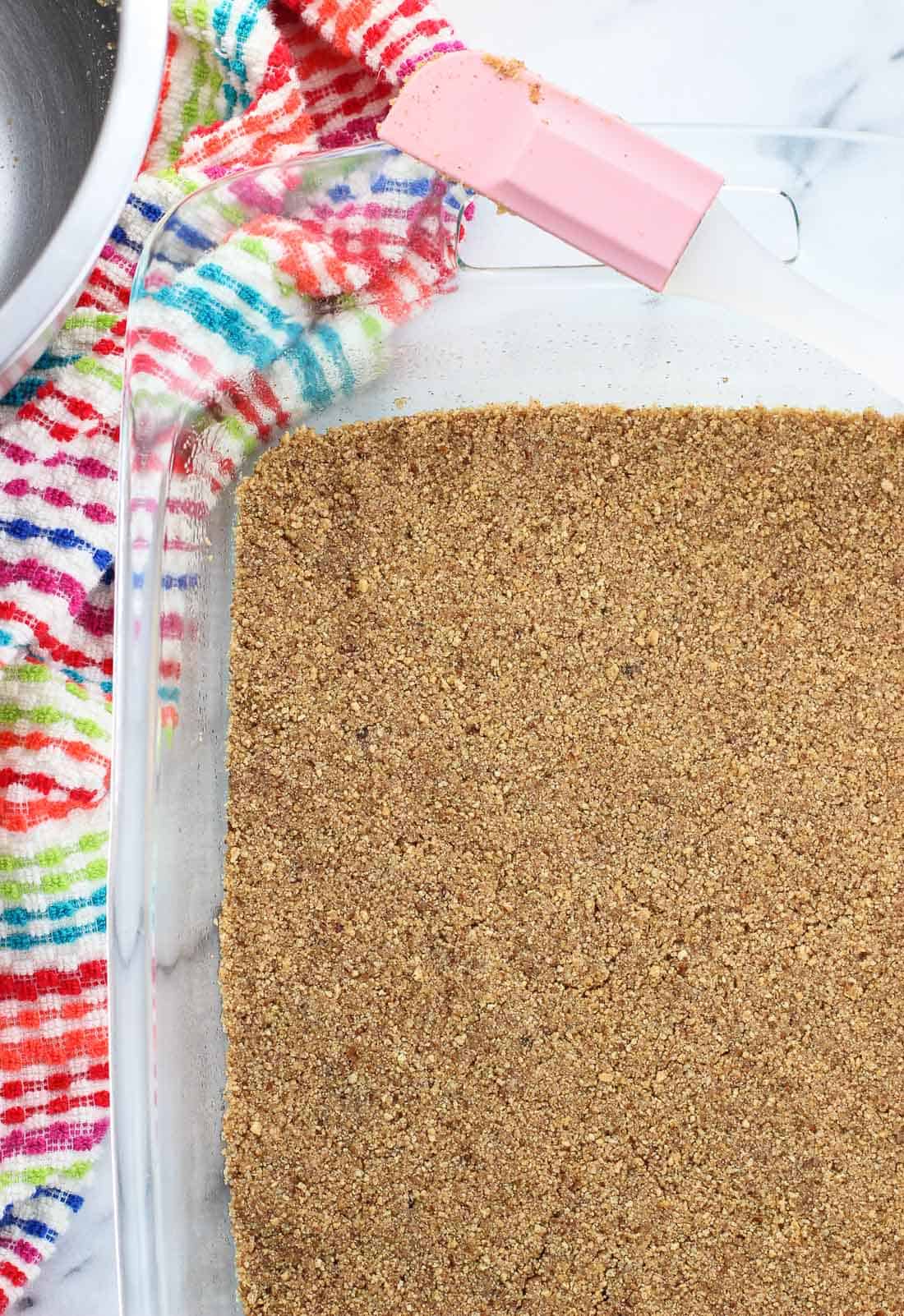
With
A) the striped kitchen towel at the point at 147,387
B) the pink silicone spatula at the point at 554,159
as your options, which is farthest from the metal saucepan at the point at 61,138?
the pink silicone spatula at the point at 554,159

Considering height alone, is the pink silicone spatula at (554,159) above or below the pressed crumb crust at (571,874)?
above

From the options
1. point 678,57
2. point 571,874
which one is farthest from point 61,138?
point 571,874

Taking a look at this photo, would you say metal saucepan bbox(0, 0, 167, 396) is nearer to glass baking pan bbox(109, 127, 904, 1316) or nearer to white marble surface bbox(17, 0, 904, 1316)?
glass baking pan bbox(109, 127, 904, 1316)

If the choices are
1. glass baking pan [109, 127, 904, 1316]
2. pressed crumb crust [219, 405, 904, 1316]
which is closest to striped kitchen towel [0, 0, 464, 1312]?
glass baking pan [109, 127, 904, 1316]

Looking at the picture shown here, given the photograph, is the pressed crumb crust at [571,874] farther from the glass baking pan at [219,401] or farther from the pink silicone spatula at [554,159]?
the pink silicone spatula at [554,159]

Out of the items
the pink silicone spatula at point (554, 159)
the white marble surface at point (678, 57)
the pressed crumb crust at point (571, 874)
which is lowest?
the pressed crumb crust at point (571, 874)

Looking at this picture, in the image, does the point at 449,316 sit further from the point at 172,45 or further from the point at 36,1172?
the point at 36,1172
